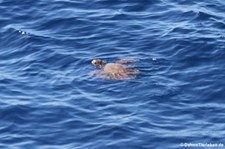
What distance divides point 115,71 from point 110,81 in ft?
1.41

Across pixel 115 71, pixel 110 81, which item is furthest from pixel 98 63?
pixel 110 81

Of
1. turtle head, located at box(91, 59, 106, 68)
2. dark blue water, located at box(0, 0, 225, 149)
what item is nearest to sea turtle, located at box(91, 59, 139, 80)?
turtle head, located at box(91, 59, 106, 68)

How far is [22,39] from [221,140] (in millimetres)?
9280

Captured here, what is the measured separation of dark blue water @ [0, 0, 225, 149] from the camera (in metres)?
18.0

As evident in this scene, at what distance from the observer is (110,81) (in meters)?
20.8

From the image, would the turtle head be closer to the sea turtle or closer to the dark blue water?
the sea turtle

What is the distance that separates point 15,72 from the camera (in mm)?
21641

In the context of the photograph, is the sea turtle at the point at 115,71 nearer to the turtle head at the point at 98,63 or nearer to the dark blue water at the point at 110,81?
the turtle head at the point at 98,63

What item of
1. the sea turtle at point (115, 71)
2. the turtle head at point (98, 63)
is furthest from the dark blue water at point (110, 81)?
the turtle head at point (98, 63)

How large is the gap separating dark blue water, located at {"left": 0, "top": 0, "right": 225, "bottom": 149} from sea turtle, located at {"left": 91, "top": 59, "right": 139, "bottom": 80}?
25cm

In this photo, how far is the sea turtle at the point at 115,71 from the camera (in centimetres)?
2095

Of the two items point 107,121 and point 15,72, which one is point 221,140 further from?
point 15,72

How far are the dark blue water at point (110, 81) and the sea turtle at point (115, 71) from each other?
25 cm

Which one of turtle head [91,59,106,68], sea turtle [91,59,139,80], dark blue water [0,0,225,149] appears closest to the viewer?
dark blue water [0,0,225,149]
